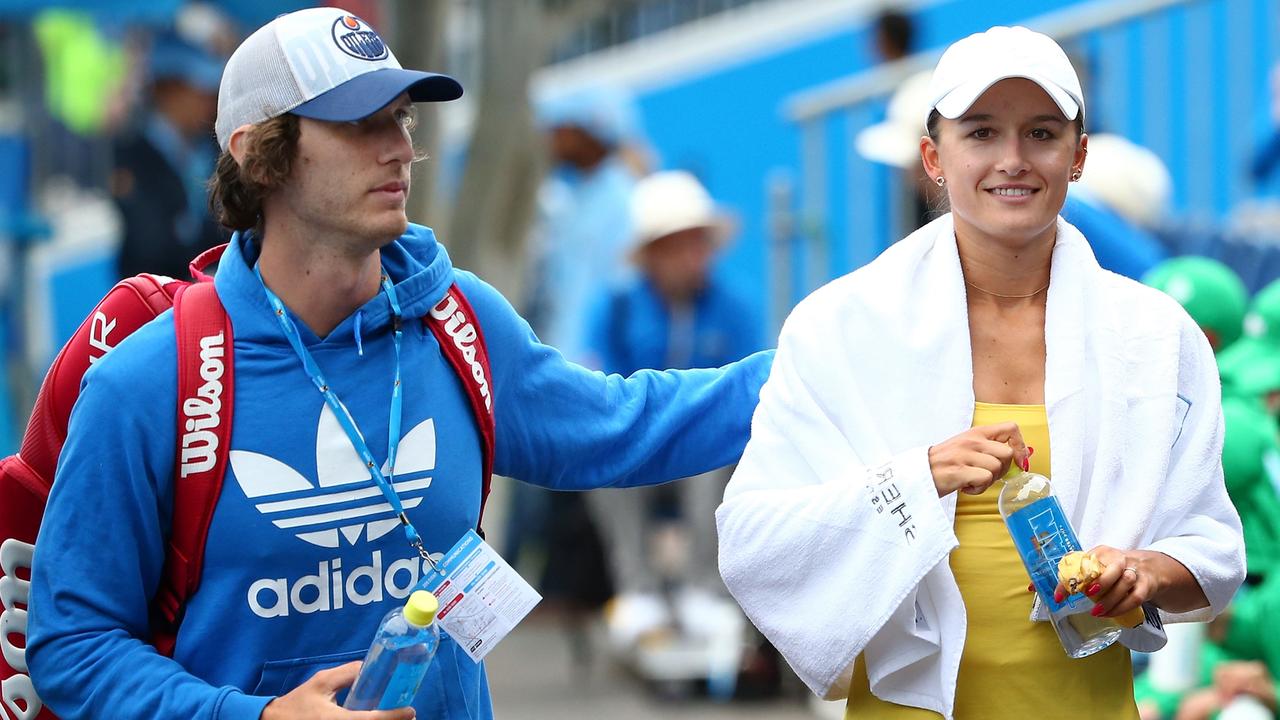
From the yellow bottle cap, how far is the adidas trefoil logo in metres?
0.17

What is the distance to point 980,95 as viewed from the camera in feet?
11.0

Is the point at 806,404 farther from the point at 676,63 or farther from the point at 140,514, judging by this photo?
the point at 676,63

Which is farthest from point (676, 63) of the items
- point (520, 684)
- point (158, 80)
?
point (520, 684)

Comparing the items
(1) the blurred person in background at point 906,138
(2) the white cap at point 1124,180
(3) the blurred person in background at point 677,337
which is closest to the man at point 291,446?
(2) the white cap at point 1124,180

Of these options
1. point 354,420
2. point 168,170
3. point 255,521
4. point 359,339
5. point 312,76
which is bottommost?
point 168,170

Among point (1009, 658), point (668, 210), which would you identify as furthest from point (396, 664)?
point (668, 210)

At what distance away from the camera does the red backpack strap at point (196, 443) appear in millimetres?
3180

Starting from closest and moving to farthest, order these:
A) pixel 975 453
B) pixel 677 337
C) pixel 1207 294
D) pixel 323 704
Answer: pixel 323 704
pixel 975 453
pixel 1207 294
pixel 677 337

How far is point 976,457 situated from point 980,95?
24.6 inches

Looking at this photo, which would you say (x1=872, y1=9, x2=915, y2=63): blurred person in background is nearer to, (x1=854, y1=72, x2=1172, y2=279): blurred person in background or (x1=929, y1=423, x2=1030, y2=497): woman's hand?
(x1=854, y1=72, x2=1172, y2=279): blurred person in background

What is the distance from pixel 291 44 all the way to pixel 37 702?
117 centimetres

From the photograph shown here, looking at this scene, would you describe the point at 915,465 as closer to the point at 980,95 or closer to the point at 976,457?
the point at 976,457

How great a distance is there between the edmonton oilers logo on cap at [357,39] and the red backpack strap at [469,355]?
43 cm

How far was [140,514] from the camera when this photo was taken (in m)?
3.17
